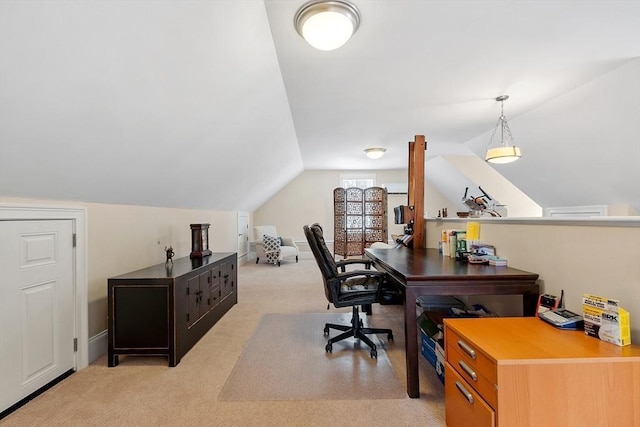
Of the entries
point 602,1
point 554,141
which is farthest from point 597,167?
point 602,1

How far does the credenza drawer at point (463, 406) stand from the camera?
119 centimetres

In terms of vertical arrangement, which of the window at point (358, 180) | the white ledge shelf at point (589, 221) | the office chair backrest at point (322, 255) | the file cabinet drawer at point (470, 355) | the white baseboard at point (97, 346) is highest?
the window at point (358, 180)

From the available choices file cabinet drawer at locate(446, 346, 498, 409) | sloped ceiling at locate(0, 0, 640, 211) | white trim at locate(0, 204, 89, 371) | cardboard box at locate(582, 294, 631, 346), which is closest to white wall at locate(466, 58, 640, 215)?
sloped ceiling at locate(0, 0, 640, 211)

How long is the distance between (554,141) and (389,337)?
3621mm

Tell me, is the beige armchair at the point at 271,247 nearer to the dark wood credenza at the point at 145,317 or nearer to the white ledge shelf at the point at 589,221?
the dark wood credenza at the point at 145,317

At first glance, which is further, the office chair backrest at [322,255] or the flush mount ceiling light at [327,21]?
the office chair backrest at [322,255]

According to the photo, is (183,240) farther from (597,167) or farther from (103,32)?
(597,167)

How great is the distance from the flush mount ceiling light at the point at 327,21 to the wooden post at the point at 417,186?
5.20ft

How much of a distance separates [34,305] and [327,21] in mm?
2464

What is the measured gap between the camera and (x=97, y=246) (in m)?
2.35

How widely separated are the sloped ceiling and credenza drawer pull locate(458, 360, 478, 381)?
6.67 feet

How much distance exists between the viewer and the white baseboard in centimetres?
227

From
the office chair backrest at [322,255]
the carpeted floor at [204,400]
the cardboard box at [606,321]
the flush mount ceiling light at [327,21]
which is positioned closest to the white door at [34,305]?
the carpeted floor at [204,400]

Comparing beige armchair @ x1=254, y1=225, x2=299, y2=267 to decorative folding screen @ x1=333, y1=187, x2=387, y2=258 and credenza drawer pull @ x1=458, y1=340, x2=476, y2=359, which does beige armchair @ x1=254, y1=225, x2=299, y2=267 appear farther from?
credenza drawer pull @ x1=458, y1=340, x2=476, y2=359
